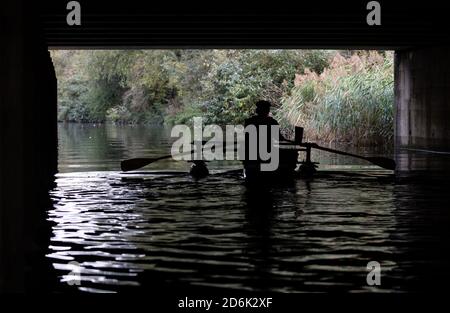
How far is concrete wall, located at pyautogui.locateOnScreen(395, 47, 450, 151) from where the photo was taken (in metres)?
33.7

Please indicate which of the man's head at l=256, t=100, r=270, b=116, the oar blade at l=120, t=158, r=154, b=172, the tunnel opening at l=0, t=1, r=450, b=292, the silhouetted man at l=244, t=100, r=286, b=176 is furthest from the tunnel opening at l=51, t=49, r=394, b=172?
the man's head at l=256, t=100, r=270, b=116

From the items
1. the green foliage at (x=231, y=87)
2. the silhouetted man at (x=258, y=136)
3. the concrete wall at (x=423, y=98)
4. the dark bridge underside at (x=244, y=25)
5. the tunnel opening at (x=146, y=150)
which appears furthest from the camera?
the green foliage at (x=231, y=87)

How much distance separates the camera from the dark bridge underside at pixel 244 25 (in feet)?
74.0

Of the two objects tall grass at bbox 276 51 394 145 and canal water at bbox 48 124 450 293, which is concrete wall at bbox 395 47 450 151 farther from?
canal water at bbox 48 124 450 293

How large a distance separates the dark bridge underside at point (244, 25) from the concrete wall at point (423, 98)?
0.84m

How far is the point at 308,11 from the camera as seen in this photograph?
23.4m

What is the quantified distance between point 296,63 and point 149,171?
29506 mm

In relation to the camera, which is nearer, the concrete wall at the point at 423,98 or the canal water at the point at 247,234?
the canal water at the point at 247,234

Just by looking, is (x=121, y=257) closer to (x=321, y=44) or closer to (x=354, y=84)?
(x=321, y=44)

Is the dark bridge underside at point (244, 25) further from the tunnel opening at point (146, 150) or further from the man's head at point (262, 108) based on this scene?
the man's head at point (262, 108)

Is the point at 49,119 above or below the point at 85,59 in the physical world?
below

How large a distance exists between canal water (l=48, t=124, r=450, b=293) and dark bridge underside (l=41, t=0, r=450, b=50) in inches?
174

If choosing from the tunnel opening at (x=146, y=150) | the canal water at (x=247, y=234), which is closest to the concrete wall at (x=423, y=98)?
the tunnel opening at (x=146, y=150)
